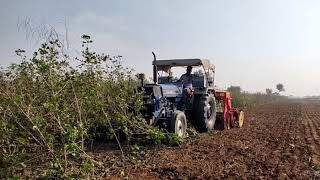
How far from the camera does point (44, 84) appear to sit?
22.7 feet

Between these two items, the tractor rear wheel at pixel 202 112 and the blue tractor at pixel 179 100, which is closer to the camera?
the blue tractor at pixel 179 100

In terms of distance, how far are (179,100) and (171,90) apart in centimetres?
63

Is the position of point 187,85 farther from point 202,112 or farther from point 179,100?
point 202,112

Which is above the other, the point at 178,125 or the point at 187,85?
the point at 187,85

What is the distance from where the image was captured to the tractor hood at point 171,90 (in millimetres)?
10765

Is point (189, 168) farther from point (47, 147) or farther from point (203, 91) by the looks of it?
point (203, 91)

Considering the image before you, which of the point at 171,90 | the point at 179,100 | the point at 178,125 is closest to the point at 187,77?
the point at 179,100

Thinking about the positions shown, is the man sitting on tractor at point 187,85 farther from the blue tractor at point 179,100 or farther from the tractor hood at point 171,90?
the tractor hood at point 171,90

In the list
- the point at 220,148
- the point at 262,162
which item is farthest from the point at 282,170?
the point at 220,148

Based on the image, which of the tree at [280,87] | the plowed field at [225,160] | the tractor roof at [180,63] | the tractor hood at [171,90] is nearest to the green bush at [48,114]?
the plowed field at [225,160]

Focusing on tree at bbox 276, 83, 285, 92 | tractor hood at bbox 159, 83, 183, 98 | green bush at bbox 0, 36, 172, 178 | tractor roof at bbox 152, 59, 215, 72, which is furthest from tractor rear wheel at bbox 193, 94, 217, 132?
tree at bbox 276, 83, 285, 92

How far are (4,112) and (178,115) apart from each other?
4597 mm

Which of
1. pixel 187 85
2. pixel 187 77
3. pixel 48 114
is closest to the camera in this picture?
pixel 48 114

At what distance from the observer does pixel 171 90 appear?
36.7 ft
